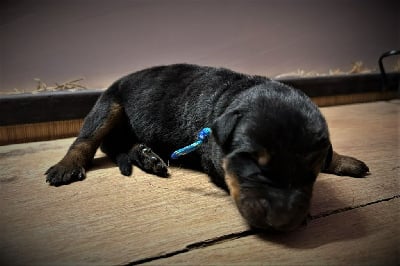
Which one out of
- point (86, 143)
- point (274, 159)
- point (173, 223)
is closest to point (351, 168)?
point (274, 159)

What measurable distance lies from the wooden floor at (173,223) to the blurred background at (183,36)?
1686mm

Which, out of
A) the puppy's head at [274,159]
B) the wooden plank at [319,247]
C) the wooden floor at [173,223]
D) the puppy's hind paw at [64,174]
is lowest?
the puppy's hind paw at [64,174]

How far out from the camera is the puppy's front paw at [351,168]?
2.85 metres

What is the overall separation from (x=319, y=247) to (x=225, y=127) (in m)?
0.83

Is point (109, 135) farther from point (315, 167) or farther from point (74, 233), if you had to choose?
point (315, 167)

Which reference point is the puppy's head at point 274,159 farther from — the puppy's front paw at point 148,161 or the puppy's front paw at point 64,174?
the puppy's front paw at point 64,174

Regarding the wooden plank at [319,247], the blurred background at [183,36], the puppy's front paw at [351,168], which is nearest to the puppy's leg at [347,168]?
the puppy's front paw at [351,168]

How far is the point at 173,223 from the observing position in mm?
2119

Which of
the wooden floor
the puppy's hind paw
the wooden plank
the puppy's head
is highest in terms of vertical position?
the puppy's head

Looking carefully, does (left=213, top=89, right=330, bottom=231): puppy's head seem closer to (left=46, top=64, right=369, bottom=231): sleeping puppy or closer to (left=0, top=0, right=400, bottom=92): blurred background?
(left=46, top=64, right=369, bottom=231): sleeping puppy

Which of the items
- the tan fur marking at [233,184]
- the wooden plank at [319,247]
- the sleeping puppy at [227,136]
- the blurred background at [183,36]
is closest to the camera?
the wooden plank at [319,247]

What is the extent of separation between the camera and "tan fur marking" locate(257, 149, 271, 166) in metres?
1.89

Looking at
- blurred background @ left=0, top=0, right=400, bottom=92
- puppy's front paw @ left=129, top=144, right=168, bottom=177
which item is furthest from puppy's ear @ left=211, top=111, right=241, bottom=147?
blurred background @ left=0, top=0, right=400, bottom=92

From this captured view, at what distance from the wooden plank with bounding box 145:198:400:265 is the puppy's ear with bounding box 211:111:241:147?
58 cm
